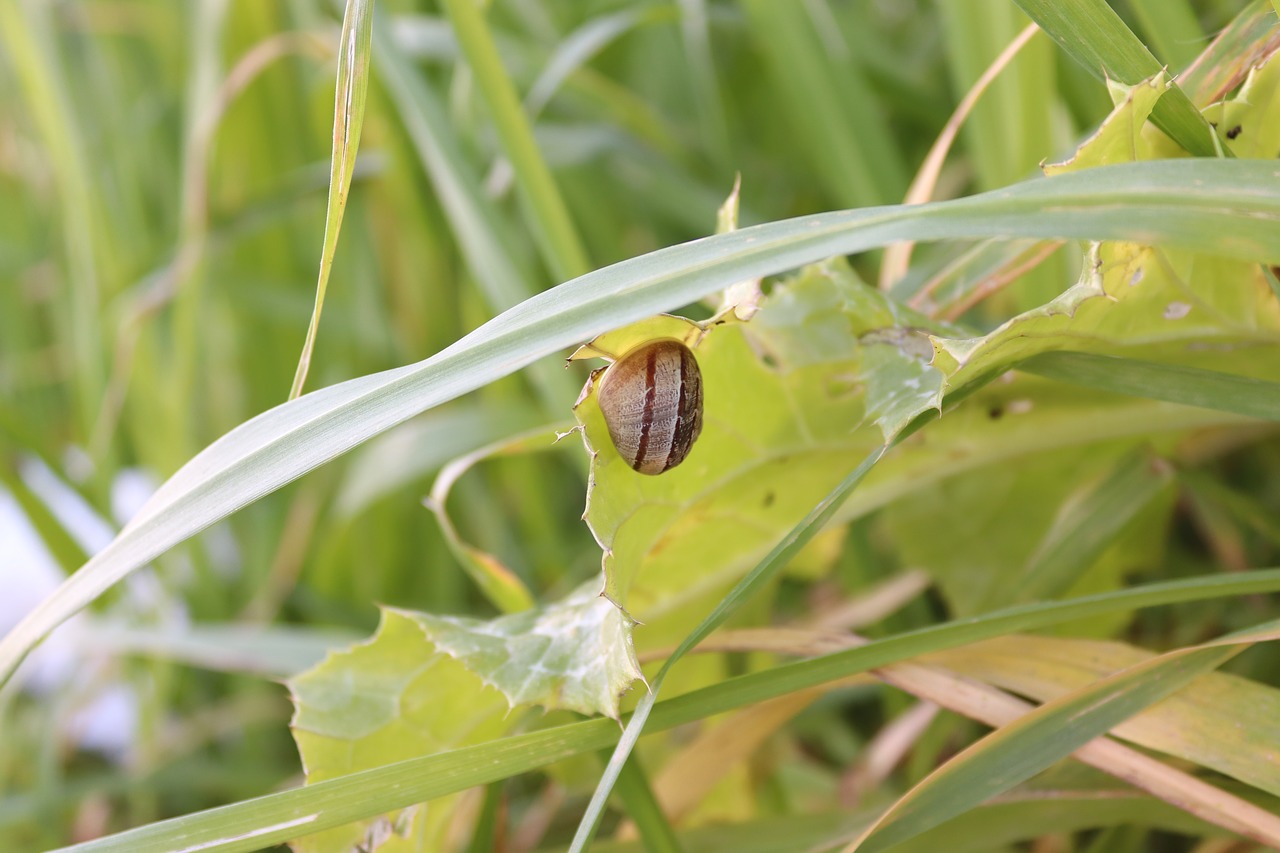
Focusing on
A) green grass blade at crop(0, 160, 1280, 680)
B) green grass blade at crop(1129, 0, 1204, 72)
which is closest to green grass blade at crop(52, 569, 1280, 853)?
green grass blade at crop(0, 160, 1280, 680)

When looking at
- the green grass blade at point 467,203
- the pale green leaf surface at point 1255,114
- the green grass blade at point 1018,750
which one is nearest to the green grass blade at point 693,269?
the pale green leaf surface at point 1255,114

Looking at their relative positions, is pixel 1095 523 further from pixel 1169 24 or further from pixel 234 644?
pixel 234 644

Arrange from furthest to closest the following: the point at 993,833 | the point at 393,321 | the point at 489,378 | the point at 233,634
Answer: the point at 393,321 → the point at 233,634 → the point at 993,833 → the point at 489,378

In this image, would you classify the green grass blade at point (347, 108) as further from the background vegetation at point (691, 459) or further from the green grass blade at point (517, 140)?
the green grass blade at point (517, 140)

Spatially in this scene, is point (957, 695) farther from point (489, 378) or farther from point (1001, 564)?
point (489, 378)

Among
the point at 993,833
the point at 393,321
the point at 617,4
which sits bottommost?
the point at 993,833

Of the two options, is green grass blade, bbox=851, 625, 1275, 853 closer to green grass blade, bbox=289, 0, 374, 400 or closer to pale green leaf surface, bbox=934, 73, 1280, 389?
pale green leaf surface, bbox=934, 73, 1280, 389

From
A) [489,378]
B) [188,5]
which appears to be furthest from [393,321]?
[489,378]
